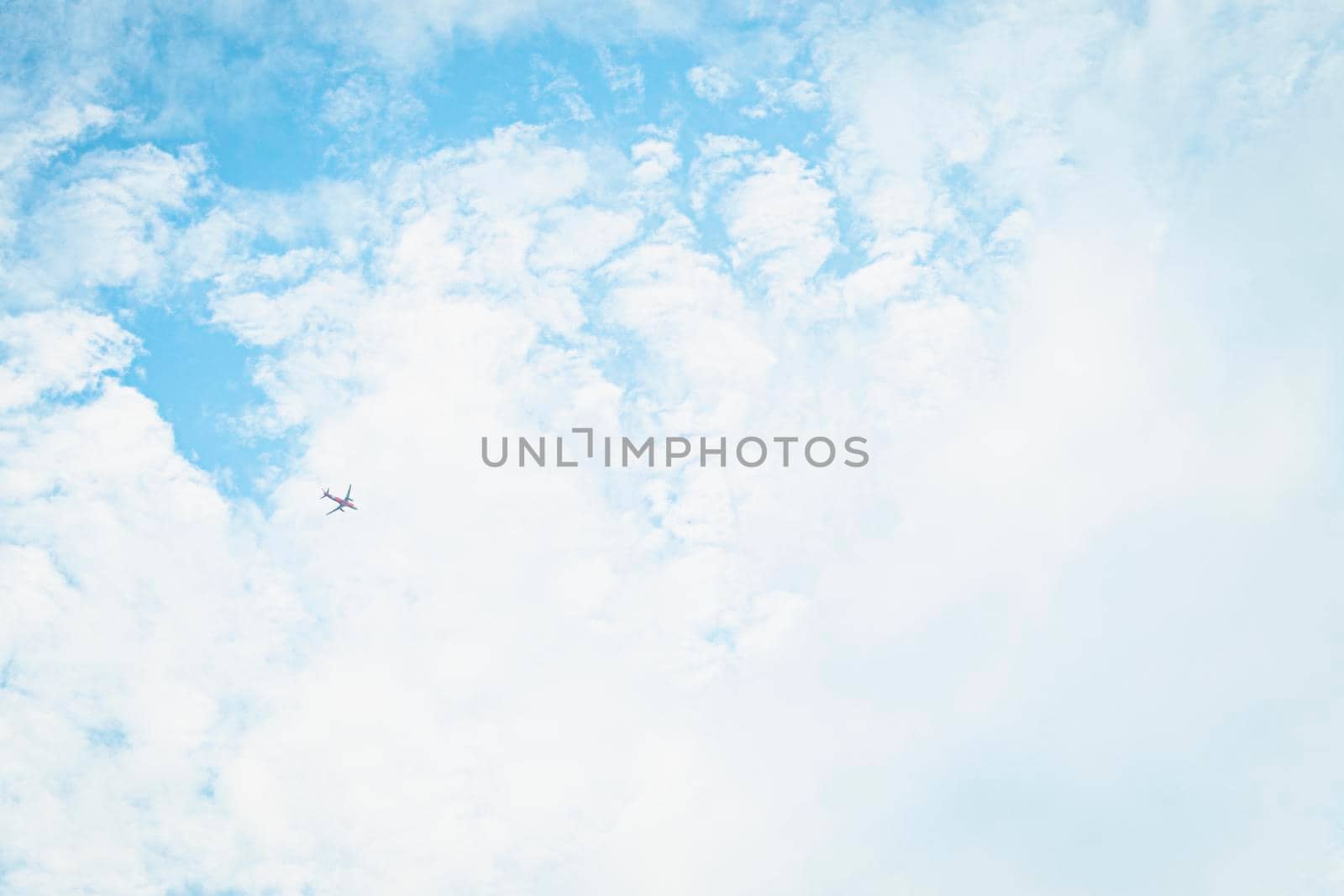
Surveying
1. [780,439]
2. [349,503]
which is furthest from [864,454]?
[349,503]

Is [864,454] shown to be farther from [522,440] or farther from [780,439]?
[522,440]

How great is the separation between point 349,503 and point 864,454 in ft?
286

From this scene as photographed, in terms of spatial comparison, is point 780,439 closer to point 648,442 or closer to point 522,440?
point 648,442

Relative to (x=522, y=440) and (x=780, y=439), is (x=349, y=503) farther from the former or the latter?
(x=780, y=439)

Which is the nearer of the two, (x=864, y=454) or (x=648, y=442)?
(x=648, y=442)

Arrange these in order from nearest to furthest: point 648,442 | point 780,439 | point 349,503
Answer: point 648,442, point 780,439, point 349,503

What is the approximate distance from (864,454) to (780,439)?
1374cm

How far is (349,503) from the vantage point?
110 m

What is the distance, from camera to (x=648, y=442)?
9575 centimetres

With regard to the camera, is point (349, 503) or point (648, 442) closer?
point (648, 442)

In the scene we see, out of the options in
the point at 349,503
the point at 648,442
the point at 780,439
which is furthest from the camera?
the point at 349,503

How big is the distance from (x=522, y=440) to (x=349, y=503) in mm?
37763

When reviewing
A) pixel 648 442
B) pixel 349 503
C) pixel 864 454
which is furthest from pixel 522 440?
pixel 864 454

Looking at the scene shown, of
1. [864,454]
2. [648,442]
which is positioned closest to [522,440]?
[648,442]
